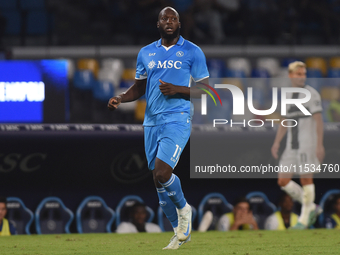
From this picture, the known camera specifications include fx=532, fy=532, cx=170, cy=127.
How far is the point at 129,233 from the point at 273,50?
3995mm

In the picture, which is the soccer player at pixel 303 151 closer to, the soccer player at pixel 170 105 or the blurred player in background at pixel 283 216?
the blurred player in background at pixel 283 216

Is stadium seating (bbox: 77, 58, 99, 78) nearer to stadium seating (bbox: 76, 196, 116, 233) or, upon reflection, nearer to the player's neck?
stadium seating (bbox: 76, 196, 116, 233)

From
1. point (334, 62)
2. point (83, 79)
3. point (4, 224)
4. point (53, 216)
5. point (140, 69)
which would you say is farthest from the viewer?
point (334, 62)

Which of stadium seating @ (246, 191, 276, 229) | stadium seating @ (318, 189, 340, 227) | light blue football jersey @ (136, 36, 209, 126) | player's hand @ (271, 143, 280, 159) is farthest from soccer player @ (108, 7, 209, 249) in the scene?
stadium seating @ (318, 189, 340, 227)

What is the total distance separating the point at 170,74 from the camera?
460cm

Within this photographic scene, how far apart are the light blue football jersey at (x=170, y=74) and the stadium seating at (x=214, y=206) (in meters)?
2.26

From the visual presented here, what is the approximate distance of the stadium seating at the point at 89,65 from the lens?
23.1 feet

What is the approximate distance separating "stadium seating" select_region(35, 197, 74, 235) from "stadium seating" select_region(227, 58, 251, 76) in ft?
9.42

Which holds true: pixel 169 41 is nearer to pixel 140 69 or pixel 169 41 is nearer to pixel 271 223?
pixel 140 69

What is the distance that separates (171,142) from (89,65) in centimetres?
310

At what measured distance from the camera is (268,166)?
6637 mm

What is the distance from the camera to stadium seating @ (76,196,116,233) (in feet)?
21.3

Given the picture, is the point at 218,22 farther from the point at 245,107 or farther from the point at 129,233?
the point at 129,233

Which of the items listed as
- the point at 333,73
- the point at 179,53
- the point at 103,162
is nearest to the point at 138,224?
the point at 103,162
